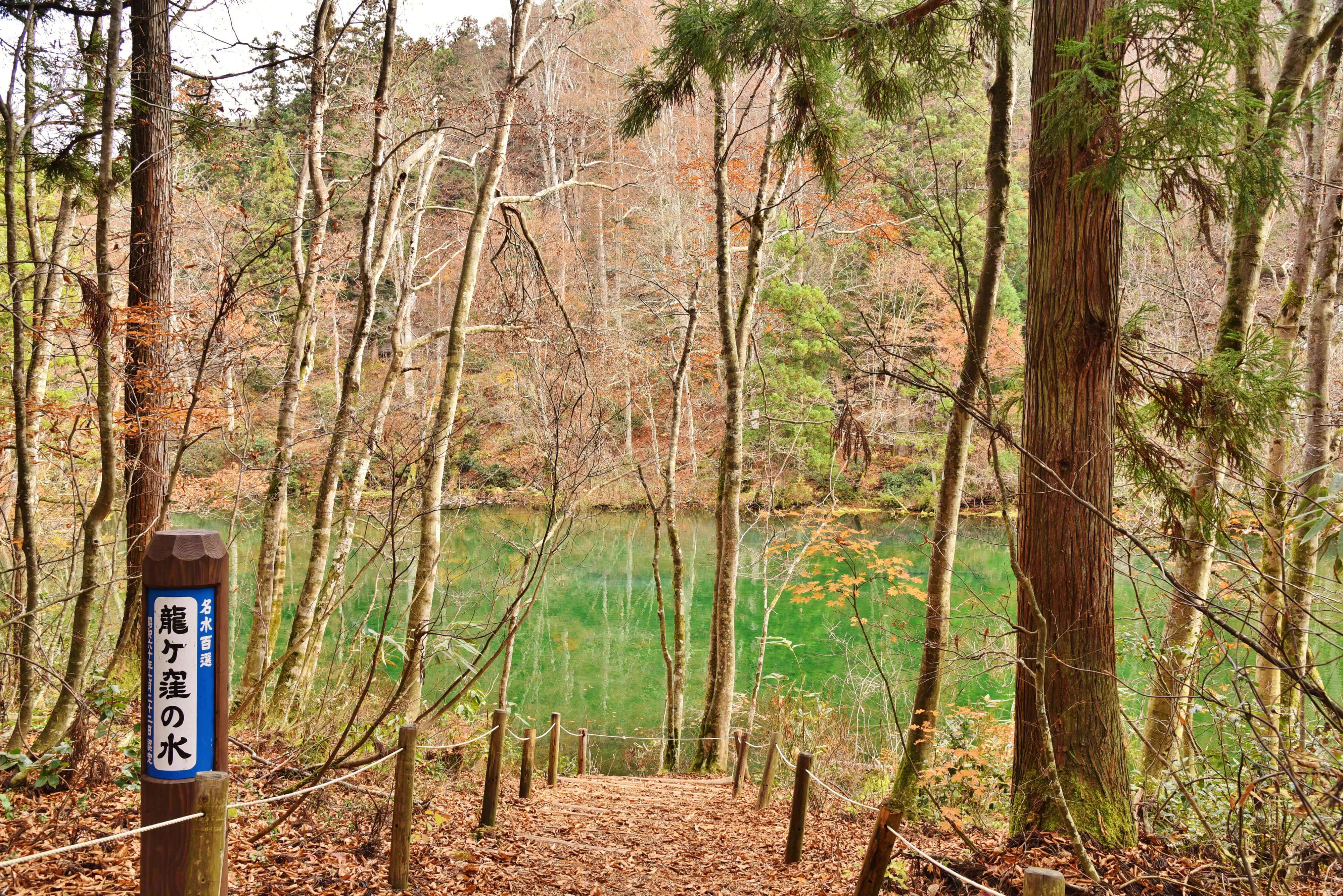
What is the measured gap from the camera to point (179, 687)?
217cm

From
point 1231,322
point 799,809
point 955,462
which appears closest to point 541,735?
point 799,809

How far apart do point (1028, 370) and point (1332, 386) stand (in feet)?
27.2

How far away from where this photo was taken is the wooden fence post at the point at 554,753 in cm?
683

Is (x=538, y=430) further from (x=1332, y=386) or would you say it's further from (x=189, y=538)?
(x=1332, y=386)

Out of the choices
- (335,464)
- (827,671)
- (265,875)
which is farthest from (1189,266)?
(265,875)

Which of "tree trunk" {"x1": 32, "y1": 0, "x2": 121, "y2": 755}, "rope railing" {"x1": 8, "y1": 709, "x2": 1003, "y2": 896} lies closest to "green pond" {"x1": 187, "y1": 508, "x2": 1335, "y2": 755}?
"rope railing" {"x1": 8, "y1": 709, "x2": 1003, "y2": 896}

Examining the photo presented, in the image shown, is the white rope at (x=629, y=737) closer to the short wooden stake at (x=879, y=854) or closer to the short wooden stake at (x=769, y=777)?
the short wooden stake at (x=769, y=777)

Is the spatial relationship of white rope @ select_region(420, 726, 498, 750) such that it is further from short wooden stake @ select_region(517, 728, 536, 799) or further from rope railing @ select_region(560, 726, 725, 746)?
rope railing @ select_region(560, 726, 725, 746)

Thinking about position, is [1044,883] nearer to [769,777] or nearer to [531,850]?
[531,850]

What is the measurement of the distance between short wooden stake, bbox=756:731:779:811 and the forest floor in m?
0.08

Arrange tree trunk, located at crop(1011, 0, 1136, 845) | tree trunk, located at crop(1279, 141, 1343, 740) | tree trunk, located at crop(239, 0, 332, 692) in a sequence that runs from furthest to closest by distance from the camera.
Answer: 1. tree trunk, located at crop(239, 0, 332, 692)
2. tree trunk, located at crop(1279, 141, 1343, 740)
3. tree trunk, located at crop(1011, 0, 1136, 845)

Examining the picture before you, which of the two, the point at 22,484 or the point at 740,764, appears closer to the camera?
the point at 22,484

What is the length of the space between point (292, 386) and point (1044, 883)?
5840 millimetres

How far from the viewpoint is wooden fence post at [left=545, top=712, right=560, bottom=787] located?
6832mm
